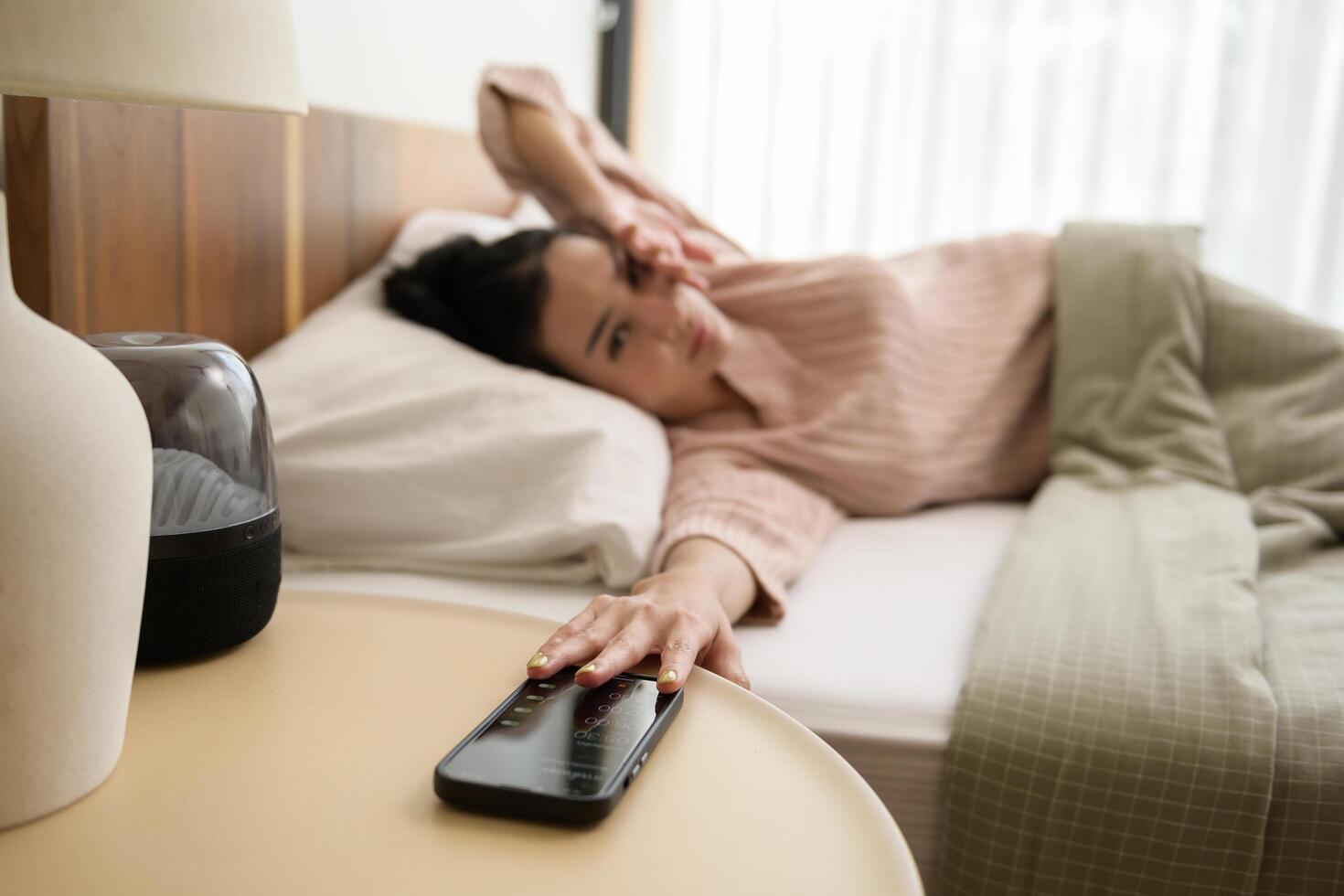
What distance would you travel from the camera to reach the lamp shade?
1.27ft

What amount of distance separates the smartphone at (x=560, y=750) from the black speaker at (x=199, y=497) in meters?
0.18

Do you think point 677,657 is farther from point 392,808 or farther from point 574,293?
point 574,293

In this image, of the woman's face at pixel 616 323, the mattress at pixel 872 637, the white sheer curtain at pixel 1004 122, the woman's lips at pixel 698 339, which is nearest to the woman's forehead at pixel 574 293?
the woman's face at pixel 616 323

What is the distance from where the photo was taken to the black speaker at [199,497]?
61cm

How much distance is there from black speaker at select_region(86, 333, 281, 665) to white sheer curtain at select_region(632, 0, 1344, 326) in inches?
73.7

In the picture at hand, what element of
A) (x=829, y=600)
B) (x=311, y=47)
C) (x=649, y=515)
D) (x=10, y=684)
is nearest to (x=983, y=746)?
(x=829, y=600)

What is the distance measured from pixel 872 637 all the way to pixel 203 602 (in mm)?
518

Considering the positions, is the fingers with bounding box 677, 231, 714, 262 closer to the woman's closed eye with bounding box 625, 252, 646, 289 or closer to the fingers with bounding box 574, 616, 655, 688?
the woman's closed eye with bounding box 625, 252, 646, 289

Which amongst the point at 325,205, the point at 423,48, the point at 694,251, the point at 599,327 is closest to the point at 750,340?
the point at 694,251

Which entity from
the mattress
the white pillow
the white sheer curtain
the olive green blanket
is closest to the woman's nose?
the white pillow

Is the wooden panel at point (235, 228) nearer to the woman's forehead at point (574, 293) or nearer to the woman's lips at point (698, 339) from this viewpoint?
the woman's forehead at point (574, 293)

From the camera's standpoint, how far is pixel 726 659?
0.73 m

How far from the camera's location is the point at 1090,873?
75 centimetres

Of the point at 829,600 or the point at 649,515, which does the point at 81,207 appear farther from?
the point at 829,600
